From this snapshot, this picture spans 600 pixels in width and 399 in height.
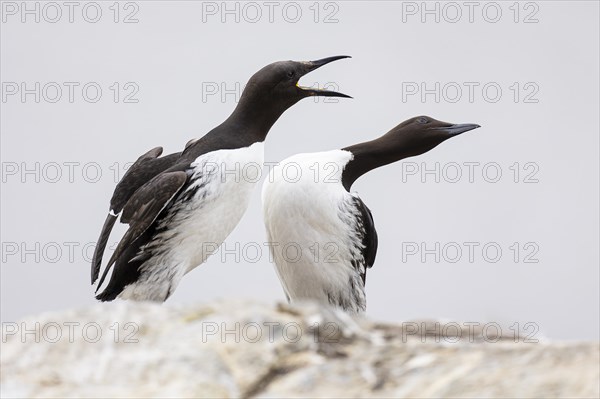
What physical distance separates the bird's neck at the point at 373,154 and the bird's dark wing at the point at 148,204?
2.51 metres

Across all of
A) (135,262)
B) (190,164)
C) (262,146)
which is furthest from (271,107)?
(135,262)

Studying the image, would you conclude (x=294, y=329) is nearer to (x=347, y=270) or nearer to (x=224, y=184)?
(x=224, y=184)

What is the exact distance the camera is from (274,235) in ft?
39.6

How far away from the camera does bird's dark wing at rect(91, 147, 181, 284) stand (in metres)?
11.2

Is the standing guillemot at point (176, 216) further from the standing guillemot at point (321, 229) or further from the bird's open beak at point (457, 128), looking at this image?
the bird's open beak at point (457, 128)

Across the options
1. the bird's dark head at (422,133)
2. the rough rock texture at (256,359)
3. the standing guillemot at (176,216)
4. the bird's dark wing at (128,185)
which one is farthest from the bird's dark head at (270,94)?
the rough rock texture at (256,359)

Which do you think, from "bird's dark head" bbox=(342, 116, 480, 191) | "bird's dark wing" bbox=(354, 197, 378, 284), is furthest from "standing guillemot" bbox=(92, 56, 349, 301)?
"bird's dark head" bbox=(342, 116, 480, 191)

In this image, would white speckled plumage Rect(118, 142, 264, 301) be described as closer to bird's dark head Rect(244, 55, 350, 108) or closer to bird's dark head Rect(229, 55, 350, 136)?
bird's dark head Rect(229, 55, 350, 136)

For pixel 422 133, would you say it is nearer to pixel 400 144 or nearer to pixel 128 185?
pixel 400 144

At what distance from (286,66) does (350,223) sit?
183cm

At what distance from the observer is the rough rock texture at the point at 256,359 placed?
5.16m

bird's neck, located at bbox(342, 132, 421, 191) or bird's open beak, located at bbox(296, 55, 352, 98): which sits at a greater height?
bird's open beak, located at bbox(296, 55, 352, 98)

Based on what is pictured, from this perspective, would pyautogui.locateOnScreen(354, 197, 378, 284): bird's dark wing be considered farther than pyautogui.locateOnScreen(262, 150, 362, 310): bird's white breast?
Yes

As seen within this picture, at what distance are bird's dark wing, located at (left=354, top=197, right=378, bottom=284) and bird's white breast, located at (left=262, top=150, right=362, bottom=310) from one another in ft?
0.49
